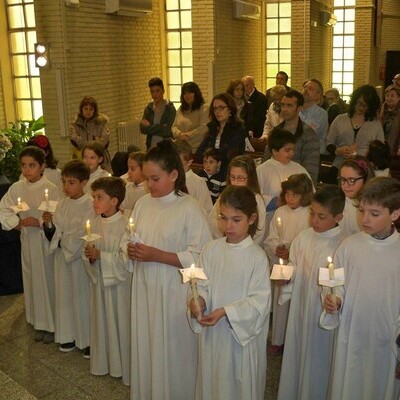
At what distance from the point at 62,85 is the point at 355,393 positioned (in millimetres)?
7604

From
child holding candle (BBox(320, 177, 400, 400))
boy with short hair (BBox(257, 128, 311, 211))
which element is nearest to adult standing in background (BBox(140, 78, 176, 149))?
boy with short hair (BBox(257, 128, 311, 211))

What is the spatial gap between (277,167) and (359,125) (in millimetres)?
1724

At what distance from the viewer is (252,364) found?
12.5ft

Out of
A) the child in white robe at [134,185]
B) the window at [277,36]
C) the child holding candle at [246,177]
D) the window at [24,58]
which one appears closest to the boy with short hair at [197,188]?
the child in white robe at [134,185]

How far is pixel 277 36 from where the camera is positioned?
701 inches

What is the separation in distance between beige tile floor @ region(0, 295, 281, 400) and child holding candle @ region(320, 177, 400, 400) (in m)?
1.15

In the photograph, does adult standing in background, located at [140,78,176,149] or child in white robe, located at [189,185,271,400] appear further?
adult standing in background, located at [140,78,176,149]

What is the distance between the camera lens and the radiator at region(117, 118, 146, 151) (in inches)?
462

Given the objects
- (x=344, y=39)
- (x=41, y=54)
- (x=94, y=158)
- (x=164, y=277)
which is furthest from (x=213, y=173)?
(x=344, y=39)

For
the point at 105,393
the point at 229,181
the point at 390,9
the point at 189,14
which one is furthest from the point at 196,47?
the point at 390,9

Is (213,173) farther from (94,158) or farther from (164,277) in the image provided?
(164,277)

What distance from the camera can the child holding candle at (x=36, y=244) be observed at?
229 inches

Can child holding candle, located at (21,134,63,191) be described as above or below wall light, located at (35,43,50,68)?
below

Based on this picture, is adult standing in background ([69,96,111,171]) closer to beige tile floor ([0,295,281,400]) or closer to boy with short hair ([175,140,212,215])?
boy with short hair ([175,140,212,215])
